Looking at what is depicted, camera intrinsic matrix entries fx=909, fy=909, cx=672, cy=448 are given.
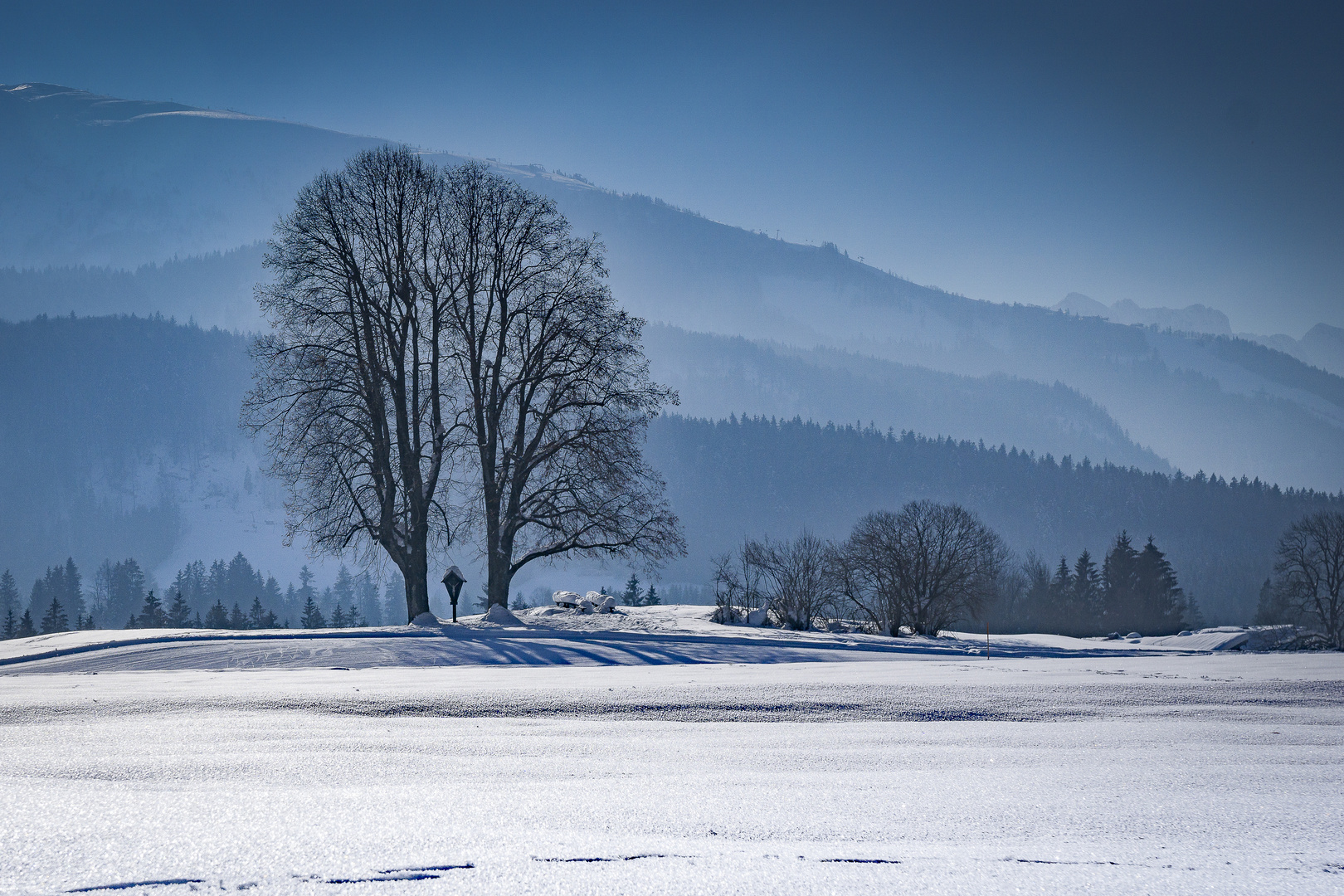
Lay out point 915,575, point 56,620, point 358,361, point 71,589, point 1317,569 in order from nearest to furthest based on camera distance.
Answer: point 358,361 < point 915,575 < point 1317,569 < point 56,620 < point 71,589

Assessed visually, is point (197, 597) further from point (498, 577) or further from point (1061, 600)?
point (498, 577)

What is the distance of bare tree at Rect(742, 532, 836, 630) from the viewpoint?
3048cm

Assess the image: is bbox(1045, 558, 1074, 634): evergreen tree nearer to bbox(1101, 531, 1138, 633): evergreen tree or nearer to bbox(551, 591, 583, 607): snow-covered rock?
bbox(1101, 531, 1138, 633): evergreen tree

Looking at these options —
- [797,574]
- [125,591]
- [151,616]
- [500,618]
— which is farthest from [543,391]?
[125,591]

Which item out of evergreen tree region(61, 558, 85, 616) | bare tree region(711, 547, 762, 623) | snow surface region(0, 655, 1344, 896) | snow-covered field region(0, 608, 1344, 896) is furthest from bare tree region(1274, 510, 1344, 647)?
evergreen tree region(61, 558, 85, 616)

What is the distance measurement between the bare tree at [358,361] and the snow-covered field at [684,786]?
1368cm

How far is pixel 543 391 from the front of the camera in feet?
76.9

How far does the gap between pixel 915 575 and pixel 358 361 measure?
22535 mm

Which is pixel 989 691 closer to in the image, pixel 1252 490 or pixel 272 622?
pixel 272 622

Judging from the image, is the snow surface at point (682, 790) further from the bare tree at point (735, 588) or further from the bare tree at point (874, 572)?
the bare tree at point (874, 572)

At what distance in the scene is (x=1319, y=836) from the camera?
8.32 feet

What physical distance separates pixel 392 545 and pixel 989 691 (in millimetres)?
17013

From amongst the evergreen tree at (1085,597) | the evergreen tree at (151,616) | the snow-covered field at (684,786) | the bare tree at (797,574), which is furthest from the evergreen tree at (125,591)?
the snow-covered field at (684,786)

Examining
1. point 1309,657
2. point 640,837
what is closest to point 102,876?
point 640,837
